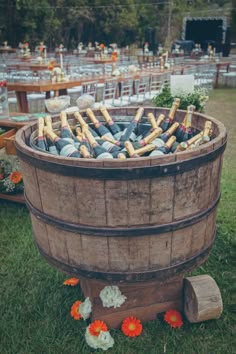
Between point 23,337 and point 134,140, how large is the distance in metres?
1.49

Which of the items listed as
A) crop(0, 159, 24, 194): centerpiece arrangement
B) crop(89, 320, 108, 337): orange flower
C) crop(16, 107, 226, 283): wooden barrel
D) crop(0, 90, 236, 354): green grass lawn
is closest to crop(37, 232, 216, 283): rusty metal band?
crop(16, 107, 226, 283): wooden barrel

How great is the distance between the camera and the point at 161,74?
9.41 metres

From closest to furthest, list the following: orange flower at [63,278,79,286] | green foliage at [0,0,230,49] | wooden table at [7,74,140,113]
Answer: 1. orange flower at [63,278,79,286]
2. wooden table at [7,74,140,113]
3. green foliage at [0,0,230,49]

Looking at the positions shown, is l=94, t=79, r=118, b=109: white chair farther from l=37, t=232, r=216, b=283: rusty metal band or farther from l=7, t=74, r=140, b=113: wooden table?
l=37, t=232, r=216, b=283: rusty metal band

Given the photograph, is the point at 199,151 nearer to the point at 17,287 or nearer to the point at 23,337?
the point at 23,337

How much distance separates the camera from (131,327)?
2.30 meters

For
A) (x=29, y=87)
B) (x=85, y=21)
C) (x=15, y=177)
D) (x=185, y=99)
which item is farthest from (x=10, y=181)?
(x=85, y=21)

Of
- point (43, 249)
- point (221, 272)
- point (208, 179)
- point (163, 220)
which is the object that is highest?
point (208, 179)

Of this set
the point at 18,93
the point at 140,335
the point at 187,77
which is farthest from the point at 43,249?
the point at 18,93

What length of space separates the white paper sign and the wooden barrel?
1.77 meters

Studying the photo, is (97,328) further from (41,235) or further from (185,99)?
(185,99)

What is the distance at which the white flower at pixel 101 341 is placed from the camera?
220 cm

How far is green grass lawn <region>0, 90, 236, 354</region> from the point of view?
2.24 meters

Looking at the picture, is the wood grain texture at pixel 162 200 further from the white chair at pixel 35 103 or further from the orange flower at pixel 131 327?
the white chair at pixel 35 103
